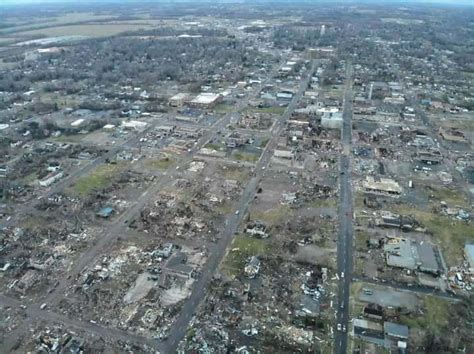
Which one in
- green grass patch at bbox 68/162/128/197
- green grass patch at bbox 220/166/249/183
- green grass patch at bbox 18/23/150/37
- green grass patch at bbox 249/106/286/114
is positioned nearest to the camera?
green grass patch at bbox 68/162/128/197

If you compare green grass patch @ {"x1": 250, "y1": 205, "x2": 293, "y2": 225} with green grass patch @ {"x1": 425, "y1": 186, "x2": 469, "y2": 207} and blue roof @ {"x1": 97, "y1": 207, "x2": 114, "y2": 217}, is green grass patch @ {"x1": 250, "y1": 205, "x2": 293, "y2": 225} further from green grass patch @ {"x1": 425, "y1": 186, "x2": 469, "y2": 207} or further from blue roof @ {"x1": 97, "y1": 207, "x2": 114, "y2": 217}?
green grass patch @ {"x1": 425, "y1": 186, "x2": 469, "y2": 207}

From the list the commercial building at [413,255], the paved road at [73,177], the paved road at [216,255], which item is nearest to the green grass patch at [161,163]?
the paved road at [73,177]

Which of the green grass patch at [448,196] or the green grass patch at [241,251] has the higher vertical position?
the green grass patch at [241,251]

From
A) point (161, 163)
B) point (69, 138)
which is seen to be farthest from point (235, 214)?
point (69, 138)

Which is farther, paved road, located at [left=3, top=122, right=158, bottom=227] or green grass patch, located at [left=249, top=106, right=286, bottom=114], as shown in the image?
green grass patch, located at [left=249, top=106, right=286, bottom=114]

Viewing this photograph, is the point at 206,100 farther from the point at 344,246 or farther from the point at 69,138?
the point at 344,246

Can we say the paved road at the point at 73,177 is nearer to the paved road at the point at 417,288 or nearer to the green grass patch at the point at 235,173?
the green grass patch at the point at 235,173

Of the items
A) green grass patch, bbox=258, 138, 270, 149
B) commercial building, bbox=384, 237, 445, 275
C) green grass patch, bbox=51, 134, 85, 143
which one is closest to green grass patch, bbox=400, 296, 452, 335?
commercial building, bbox=384, 237, 445, 275
